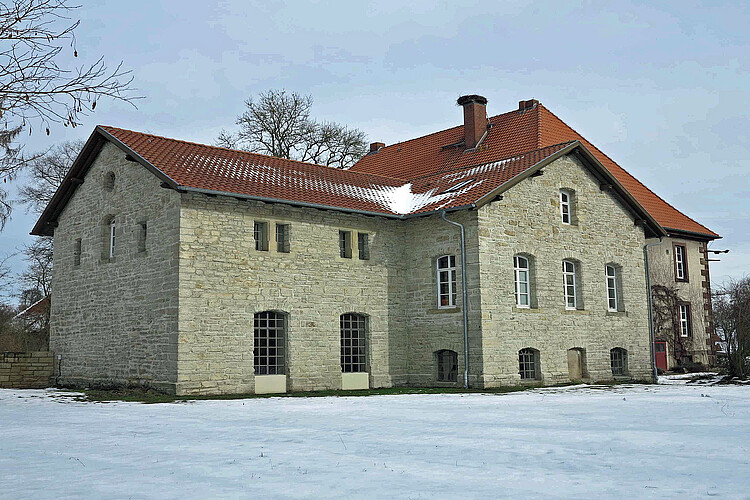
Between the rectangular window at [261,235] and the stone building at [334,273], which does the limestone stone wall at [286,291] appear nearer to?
the stone building at [334,273]

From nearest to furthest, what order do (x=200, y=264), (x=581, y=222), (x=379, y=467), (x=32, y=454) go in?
(x=379, y=467) < (x=32, y=454) < (x=200, y=264) < (x=581, y=222)

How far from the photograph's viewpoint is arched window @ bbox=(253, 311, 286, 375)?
1827 cm

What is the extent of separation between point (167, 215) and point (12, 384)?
7.32 metres

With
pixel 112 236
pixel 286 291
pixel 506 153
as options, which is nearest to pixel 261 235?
pixel 286 291

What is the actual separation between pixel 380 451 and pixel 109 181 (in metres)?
14.4

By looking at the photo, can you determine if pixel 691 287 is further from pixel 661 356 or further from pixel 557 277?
pixel 557 277

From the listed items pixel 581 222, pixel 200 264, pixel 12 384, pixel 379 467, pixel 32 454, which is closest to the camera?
pixel 379 467

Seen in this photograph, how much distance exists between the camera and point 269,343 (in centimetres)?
1847

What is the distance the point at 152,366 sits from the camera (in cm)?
1744

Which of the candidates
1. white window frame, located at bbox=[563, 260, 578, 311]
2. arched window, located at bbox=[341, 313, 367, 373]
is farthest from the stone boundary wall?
white window frame, located at bbox=[563, 260, 578, 311]

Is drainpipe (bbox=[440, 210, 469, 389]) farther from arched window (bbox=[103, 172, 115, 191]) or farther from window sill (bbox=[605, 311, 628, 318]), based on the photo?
arched window (bbox=[103, 172, 115, 191])

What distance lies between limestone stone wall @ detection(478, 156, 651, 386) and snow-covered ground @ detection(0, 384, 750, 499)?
5844 mm

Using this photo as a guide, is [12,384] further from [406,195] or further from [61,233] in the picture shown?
[406,195]

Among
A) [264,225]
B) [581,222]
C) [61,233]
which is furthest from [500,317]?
[61,233]
